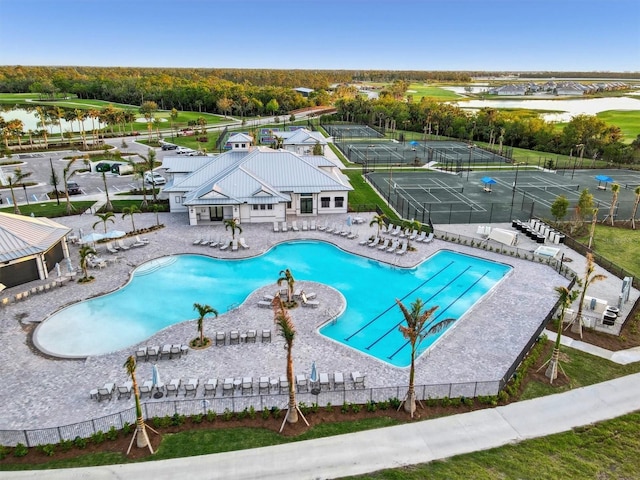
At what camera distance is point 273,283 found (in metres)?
29.8

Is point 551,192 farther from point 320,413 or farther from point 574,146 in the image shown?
point 320,413

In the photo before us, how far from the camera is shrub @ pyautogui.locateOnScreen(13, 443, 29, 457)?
15775 millimetres

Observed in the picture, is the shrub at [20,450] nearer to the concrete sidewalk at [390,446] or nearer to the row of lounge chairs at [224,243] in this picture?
the concrete sidewalk at [390,446]

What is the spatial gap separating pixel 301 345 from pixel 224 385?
479cm

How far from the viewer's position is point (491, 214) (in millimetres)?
44000

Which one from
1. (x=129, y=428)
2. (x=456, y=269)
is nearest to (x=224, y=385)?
(x=129, y=428)

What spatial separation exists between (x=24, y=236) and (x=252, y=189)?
17.9m

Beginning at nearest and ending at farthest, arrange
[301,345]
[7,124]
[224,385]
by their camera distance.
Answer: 1. [224,385]
2. [301,345]
3. [7,124]

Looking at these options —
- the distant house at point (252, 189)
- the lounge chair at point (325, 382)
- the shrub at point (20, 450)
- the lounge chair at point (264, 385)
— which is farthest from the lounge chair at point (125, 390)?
the distant house at point (252, 189)

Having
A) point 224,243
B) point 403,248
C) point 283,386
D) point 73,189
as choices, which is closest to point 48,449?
point 283,386

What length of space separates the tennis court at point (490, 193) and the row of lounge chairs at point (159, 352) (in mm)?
26790

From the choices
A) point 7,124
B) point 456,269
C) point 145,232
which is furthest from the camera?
point 7,124

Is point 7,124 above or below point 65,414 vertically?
above

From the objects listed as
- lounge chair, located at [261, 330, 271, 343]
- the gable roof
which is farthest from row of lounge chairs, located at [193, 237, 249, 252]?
lounge chair, located at [261, 330, 271, 343]
